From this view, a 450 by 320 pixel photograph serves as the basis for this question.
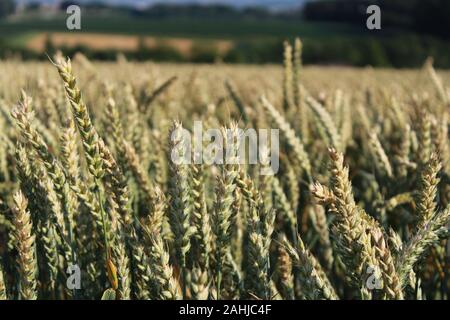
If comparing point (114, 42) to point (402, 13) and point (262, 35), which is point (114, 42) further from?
point (402, 13)

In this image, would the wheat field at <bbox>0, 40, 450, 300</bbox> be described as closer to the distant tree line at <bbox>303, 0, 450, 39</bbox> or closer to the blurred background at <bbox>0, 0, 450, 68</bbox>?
the blurred background at <bbox>0, 0, 450, 68</bbox>

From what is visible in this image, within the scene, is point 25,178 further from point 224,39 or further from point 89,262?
point 224,39

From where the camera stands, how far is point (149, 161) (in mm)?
1756

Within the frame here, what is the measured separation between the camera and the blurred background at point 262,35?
37.1 m

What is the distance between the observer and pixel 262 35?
5147cm

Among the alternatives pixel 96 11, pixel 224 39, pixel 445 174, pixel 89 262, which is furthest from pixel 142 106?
pixel 96 11

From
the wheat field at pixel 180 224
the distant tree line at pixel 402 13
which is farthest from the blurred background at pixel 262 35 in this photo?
the wheat field at pixel 180 224

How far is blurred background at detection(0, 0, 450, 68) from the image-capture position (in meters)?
37.1

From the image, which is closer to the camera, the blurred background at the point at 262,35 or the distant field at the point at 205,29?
the blurred background at the point at 262,35

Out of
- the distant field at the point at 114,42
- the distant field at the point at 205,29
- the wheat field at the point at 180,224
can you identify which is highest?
the distant field at the point at 205,29

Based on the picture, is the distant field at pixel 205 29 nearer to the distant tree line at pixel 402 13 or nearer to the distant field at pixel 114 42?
the distant tree line at pixel 402 13

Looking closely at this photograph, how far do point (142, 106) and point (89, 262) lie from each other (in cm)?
103

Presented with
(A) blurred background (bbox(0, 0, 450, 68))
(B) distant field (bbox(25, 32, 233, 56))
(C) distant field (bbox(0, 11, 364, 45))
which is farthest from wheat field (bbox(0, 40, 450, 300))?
(C) distant field (bbox(0, 11, 364, 45))
